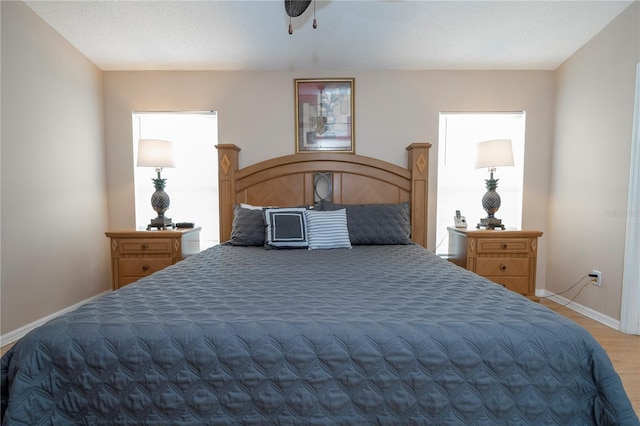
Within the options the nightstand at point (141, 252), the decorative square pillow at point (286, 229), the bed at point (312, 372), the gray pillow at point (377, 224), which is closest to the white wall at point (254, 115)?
the nightstand at point (141, 252)

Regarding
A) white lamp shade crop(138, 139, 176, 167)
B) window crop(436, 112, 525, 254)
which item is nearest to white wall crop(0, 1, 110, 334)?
white lamp shade crop(138, 139, 176, 167)

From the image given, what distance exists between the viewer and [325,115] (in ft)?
10.4

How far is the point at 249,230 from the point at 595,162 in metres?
3.03

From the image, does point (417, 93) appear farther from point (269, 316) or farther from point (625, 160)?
point (269, 316)

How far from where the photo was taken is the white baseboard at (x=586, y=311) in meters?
2.50

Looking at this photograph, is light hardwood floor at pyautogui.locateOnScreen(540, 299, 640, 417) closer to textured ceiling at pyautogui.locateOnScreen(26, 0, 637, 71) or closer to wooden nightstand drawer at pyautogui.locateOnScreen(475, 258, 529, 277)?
wooden nightstand drawer at pyautogui.locateOnScreen(475, 258, 529, 277)

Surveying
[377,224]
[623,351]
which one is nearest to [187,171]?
[377,224]

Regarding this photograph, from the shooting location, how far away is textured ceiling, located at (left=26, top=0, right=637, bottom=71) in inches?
95.6

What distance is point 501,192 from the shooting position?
333 cm

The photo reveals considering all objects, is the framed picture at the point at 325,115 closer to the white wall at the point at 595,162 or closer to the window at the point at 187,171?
the window at the point at 187,171

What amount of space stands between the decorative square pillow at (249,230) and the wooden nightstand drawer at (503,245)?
77.2 inches

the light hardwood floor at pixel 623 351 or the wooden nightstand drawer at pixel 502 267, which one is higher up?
the wooden nightstand drawer at pixel 502 267

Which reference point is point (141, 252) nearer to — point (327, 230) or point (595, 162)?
point (327, 230)

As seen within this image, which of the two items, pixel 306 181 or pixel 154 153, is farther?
pixel 306 181
